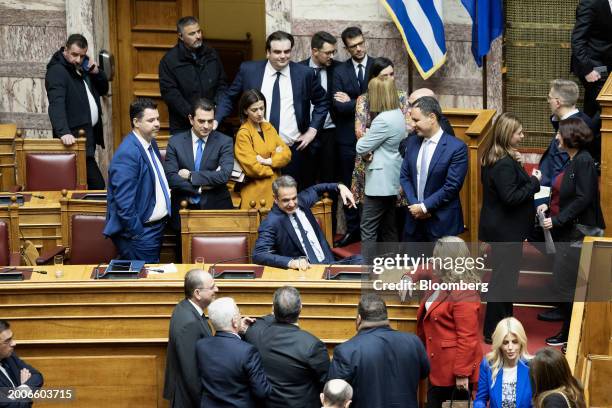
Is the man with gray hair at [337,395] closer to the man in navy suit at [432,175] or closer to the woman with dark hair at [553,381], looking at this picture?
the woman with dark hair at [553,381]

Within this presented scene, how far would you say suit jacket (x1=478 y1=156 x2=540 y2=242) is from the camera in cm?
832

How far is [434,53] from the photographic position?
11.2 meters

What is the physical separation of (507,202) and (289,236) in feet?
4.38

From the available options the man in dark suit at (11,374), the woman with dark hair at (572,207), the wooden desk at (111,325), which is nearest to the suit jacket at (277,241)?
the wooden desk at (111,325)

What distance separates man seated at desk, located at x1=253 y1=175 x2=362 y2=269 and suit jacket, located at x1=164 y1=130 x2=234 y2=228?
35.8 inches

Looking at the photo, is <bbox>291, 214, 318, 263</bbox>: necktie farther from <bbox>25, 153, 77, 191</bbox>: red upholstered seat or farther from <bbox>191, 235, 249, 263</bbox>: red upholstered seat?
<bbox>25, 153, 77, 191</bbox>: red upholstered seat

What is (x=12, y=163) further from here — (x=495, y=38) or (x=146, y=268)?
(x=495, y=38)

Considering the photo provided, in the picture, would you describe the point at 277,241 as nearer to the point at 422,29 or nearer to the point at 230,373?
the point at 230,373

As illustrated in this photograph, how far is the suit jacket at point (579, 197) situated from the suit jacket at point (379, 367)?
1.82 meters

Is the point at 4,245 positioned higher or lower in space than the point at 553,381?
higher

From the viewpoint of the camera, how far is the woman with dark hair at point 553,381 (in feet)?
19.9

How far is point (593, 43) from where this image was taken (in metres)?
10.2

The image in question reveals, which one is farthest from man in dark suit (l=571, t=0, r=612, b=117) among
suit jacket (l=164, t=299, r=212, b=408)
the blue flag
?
suit jacket (l=164, t=299, r=212, b=408)

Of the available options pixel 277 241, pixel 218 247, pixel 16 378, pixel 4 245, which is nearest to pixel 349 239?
pixel 218 247
